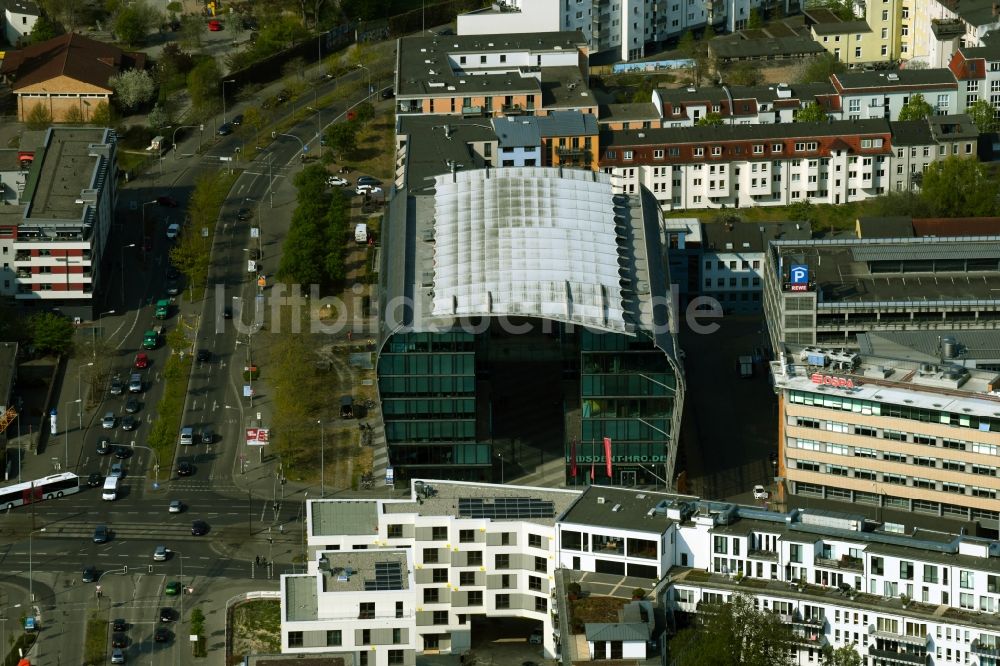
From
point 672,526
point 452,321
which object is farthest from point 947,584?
point 452,321

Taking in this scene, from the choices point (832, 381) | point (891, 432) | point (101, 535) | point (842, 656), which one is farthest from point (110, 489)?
point (842, 656)

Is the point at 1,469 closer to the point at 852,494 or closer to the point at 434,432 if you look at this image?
the point at 434,432

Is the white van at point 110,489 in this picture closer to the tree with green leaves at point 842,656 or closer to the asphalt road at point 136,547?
the asphalt road at point 136,547

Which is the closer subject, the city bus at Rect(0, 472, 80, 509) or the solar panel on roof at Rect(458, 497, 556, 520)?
the solar panel on roof at Rect(458, 497, 556, 520)

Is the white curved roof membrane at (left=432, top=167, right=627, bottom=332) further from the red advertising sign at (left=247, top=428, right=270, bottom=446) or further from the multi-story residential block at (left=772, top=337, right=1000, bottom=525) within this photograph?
the red advertising sign at (left=247, top=428, right=270, bottom=446)

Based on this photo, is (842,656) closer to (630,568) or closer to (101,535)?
(630,568)

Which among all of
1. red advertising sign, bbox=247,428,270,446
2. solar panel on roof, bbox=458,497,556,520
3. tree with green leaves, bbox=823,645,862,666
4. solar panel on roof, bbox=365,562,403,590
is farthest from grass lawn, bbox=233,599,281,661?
tree with green leaves, bbox=823,645,862,666
